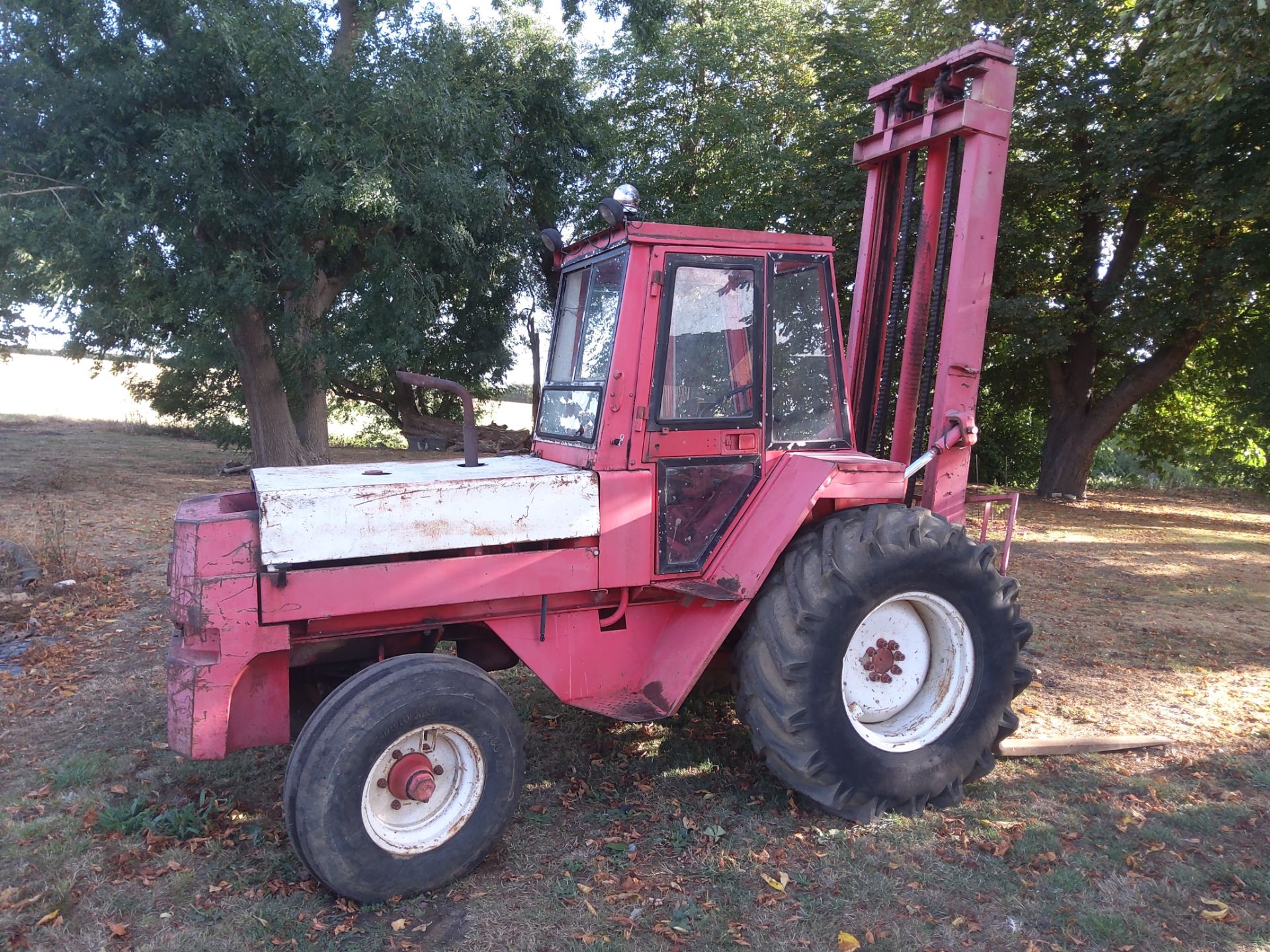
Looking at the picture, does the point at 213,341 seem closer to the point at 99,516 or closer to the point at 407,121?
the point at 99,516

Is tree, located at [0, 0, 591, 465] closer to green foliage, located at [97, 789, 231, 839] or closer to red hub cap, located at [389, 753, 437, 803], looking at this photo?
green foliage, located at [97, 789, 231, 839]

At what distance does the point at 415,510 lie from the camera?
11.6 feet

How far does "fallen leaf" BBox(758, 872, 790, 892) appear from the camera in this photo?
11.3 feet

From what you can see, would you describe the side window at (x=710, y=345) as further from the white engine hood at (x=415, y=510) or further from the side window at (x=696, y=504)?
the white engine hood at (x=415, y=510)

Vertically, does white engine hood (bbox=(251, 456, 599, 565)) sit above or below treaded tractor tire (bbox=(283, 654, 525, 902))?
above

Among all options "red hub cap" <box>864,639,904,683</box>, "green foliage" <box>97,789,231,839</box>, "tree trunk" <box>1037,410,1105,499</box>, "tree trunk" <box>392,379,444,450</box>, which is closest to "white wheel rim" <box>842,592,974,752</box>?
"red hub cap" <box>864,639,904,683</box>

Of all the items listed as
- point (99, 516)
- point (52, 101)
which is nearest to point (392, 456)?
point (99, 516)

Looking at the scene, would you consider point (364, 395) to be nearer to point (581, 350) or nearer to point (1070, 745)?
point (581, 350)

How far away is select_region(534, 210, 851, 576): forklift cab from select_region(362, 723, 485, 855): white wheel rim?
992 millimetres

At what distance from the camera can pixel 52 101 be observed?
1016 centimetres

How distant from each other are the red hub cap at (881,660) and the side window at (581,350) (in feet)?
5.38

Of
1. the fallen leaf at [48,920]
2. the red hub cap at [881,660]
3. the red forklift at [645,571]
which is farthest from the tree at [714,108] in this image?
the fallen leaf at [48,920]

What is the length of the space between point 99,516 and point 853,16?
13.4 m

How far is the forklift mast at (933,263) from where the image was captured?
4.36m
